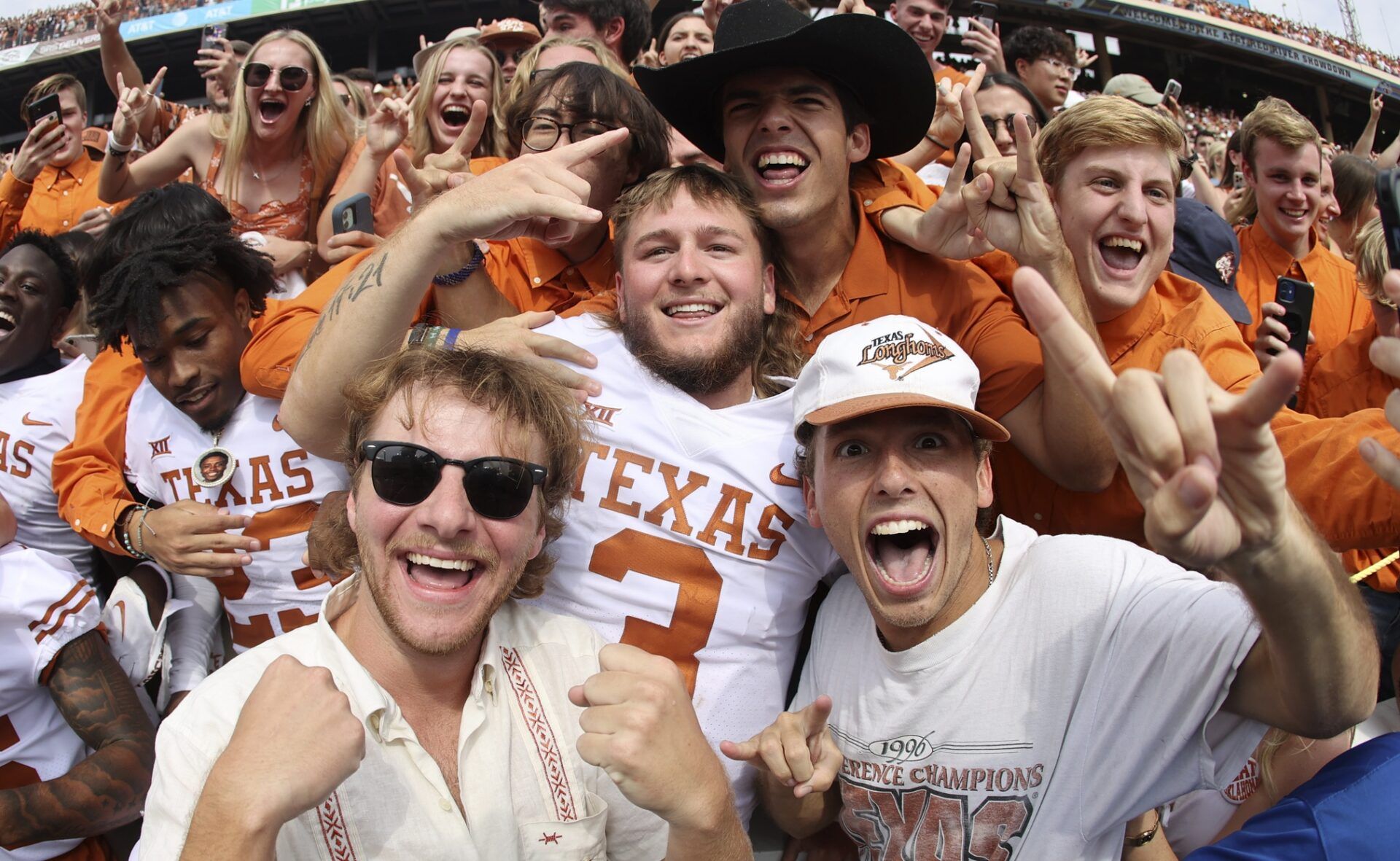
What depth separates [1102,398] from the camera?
1.26m

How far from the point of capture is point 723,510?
2.44 metres

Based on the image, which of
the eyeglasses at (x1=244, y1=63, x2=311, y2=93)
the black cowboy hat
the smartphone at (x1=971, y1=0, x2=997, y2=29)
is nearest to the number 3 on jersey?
the black cowboy hat

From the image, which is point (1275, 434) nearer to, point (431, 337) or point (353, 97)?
point (431, 337)

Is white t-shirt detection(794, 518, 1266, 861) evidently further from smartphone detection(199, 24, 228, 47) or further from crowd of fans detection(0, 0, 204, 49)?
crowd of fans detection(0, 0, 204, 49)

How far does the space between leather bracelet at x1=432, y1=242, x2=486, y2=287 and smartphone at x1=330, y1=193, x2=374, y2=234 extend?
1.75ft

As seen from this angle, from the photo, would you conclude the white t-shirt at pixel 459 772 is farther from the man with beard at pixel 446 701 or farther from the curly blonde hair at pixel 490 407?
the curly blonde hair at pixel 490 407

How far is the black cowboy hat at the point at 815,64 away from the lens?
9.10 feet

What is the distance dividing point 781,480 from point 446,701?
1033 millimetres

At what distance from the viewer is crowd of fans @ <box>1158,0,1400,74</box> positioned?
25641mm

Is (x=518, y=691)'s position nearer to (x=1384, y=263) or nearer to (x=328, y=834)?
(x=328, y=834)

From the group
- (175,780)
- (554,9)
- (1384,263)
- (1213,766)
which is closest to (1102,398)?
(1213,766)

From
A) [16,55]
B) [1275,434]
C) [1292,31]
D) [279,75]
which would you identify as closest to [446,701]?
[1275,434]

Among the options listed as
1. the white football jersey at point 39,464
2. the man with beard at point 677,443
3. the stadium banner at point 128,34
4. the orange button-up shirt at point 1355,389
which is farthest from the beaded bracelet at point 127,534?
the stadium banner at point 128,34

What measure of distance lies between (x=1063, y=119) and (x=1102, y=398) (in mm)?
1950
